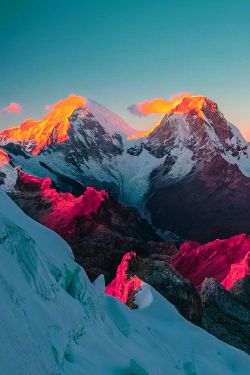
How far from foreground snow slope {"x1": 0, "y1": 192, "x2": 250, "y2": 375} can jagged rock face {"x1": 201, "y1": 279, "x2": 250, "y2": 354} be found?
17.6 meters

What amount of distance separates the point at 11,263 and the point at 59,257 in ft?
21.6

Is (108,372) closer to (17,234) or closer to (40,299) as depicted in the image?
(40,299)

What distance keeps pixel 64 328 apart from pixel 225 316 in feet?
123

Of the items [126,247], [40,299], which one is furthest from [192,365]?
[126,247]

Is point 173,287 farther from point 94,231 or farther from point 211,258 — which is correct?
point 94,231

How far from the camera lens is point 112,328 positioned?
938 inches

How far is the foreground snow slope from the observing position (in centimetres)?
1547

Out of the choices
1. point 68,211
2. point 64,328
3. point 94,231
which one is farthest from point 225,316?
point 68,211

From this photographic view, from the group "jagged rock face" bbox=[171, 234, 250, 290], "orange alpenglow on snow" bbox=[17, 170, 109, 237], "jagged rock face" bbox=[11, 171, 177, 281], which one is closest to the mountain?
"jagged rock face" bbox=[171, 234, 250, 290]

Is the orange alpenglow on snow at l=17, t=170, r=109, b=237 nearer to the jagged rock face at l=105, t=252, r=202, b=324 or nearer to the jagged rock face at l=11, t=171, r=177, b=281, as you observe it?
the jagged rock face at l=11, t=171, r=177, b=281

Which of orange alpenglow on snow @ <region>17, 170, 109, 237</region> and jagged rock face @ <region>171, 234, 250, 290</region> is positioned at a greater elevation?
jagged rock face @ <region>171, 234, 250, 290</region>

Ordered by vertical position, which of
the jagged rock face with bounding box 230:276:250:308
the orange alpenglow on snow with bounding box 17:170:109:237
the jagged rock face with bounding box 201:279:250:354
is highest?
the jagged rock face with bounding box 230:276:250:308

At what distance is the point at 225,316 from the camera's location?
53.3 meters

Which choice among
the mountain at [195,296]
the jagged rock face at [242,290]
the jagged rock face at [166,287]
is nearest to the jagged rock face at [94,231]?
the jagged rock face at [242,290]
